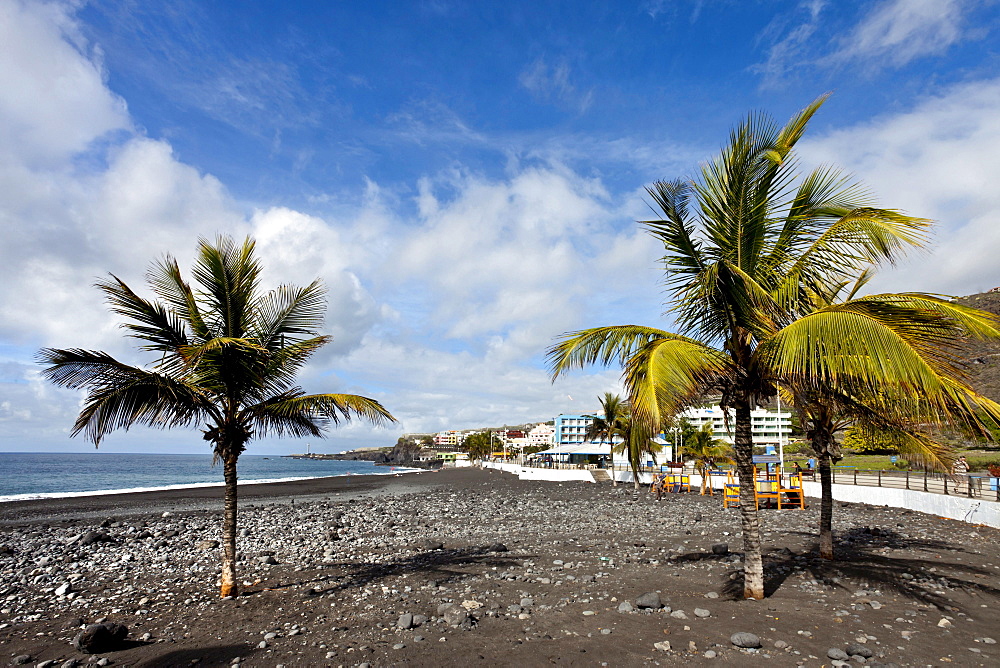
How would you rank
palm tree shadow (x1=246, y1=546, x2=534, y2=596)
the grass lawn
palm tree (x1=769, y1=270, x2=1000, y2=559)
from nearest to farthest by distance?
1. palm tree (x1=769, y1=270, x2=1000, y2=559)
2. palm tree shadow (x1=246, y1=546, x2=534, y2=596)
3. the grass lawn

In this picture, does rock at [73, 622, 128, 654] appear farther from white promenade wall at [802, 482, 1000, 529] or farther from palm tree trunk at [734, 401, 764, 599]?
white promenade wall at [802, 482, 1000, 529]

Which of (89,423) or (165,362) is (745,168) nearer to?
(165,362)

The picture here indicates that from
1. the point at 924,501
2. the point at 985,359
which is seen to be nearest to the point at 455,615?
the point at 924,501

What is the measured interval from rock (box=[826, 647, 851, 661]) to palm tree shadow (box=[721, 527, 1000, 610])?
2.29m

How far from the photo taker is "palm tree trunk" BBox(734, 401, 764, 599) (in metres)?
7.86

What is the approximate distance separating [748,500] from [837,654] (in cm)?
210

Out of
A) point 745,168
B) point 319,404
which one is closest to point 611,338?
point 745,168

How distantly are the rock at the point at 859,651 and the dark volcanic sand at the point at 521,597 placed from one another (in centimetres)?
12

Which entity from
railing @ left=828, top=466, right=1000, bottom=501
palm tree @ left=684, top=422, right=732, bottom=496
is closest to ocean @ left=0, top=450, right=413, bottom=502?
railing @ left=828, top=466, right=1000, bottom=501

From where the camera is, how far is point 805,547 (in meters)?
12.9

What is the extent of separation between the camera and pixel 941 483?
2377 centimetres

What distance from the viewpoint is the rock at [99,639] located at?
7129 millimetres

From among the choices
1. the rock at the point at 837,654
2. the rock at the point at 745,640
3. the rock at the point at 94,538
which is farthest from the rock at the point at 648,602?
the rock at the point at 94,538

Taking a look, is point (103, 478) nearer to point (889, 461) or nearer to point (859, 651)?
point (859, 651)
